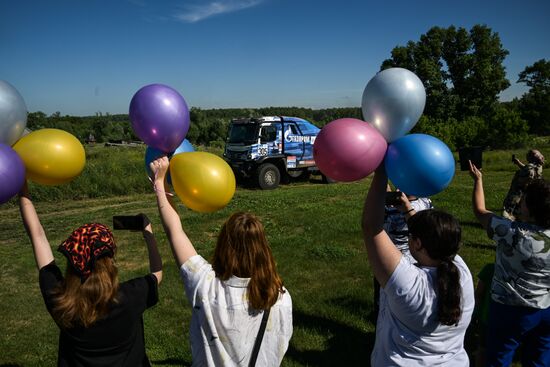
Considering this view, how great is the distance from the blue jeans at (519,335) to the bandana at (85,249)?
236cm

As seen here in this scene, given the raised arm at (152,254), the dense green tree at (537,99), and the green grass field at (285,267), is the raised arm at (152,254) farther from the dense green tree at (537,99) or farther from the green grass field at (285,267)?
the dense green tree at (537,99)

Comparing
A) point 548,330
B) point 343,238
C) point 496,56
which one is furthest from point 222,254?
point 496,56

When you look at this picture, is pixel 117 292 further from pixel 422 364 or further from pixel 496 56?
pixel 496 56

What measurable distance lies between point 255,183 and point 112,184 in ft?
16.3

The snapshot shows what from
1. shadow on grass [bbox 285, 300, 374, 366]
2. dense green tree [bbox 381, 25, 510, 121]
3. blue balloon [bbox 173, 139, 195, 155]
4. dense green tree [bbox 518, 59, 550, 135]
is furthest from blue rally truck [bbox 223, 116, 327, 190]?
dense green tree [bbox 518, 59, 550, 135]

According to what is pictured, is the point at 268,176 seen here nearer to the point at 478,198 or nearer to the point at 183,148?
the point at 183,148

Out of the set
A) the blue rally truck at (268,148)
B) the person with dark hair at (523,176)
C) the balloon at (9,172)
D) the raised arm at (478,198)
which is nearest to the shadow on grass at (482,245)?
the person with dark hair at (523,176)

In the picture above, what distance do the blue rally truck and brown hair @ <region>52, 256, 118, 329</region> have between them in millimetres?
11381

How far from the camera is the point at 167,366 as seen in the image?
3.44 meters

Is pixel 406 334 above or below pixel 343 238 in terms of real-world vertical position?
above

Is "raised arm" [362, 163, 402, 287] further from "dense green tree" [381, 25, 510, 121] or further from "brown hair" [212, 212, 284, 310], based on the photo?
"dense green tree" [381, 25, 510, 121]

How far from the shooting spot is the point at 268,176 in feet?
43.7

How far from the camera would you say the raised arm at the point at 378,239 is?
5.13 feet

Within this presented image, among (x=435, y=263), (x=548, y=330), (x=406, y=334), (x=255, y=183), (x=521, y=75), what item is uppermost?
(x=521, y=75)
